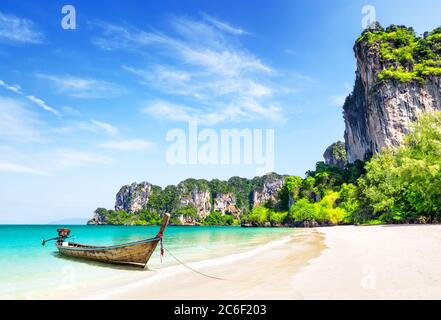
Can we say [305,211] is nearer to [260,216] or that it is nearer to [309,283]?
[260,216]

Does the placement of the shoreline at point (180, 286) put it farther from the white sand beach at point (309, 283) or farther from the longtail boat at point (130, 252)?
the longtail boat at point (130, 252)

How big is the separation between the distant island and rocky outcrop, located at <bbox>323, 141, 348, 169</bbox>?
131 ft

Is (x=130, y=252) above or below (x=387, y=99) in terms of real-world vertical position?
below

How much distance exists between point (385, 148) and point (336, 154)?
93786mm

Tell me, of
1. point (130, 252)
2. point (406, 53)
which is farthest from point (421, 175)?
point (406, 53)

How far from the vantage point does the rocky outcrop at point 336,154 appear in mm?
149000

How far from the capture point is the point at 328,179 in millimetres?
93812

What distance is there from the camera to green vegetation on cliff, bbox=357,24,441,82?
2734 inches

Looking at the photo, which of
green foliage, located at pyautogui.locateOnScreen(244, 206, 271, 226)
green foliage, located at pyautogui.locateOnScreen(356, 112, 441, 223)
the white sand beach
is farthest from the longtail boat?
green foliage, located at pyautogui.locateOnScreen(244, 206, 271, 226)

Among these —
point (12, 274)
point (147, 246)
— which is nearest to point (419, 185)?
point (147, 246)

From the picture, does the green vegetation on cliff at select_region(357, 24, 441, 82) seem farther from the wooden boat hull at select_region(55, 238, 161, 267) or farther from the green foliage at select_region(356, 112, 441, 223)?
the wooden boat hull at select_region(55, 238, 161, 267)

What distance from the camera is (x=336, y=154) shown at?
501 feet

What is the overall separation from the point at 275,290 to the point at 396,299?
2.91 meters
